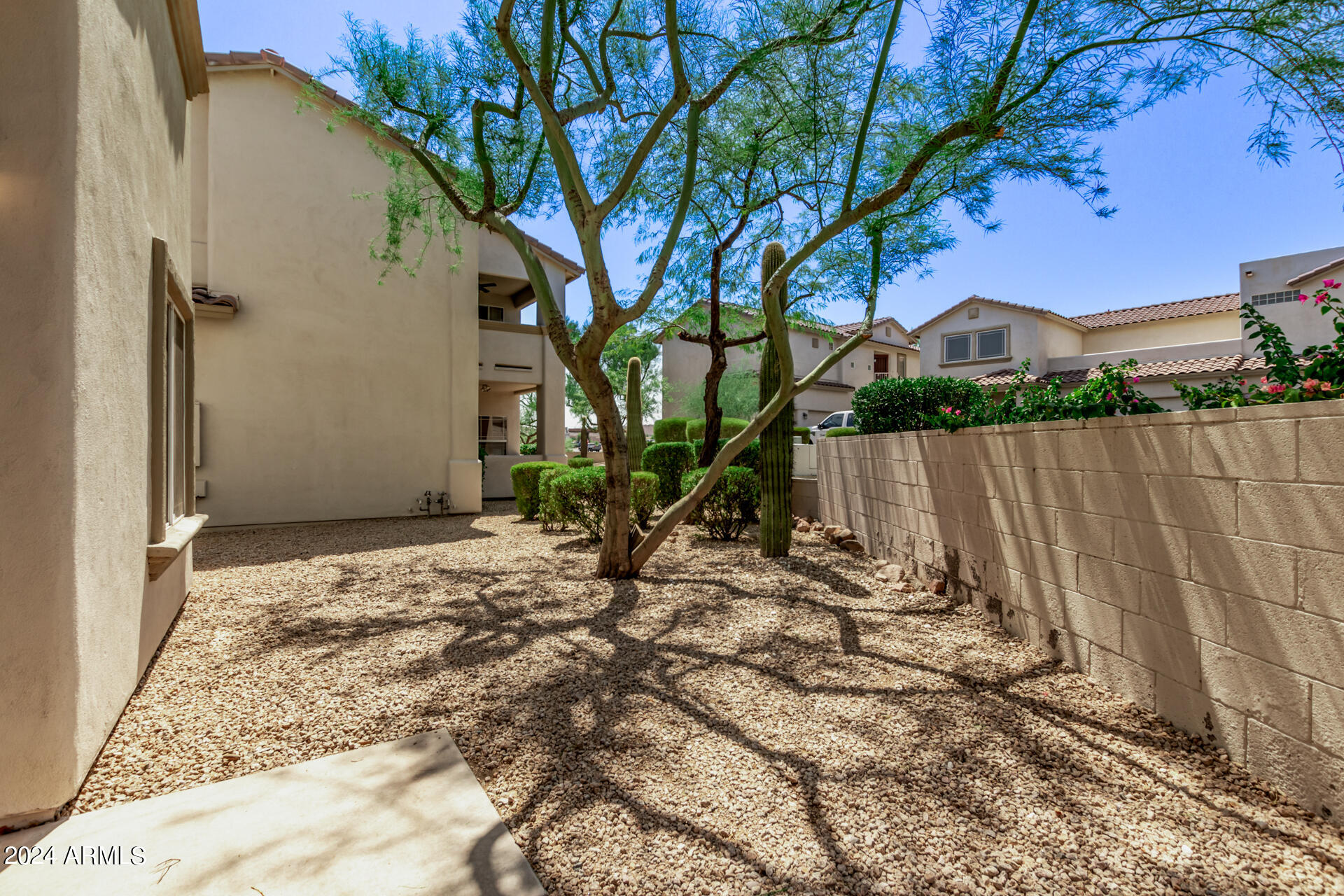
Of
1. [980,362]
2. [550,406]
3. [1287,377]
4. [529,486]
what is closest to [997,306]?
[980,362]

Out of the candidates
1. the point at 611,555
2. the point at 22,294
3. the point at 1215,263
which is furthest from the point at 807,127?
the point at 22,294

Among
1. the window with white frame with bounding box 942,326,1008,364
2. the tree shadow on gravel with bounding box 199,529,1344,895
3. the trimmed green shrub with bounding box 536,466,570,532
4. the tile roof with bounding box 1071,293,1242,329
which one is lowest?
the tree shadow on gravel with bounding box 199,529,1344,895

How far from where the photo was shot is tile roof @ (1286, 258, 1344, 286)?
15215 mm

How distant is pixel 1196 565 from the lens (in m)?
2.84

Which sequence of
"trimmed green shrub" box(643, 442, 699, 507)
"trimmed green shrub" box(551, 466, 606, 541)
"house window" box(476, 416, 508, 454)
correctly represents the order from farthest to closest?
"house window" box(476, 416, 508, 454), "trimmed green shrub" box(643, 442, 699, 507), "trimmed green shrub" box(551, 466, 606, 541)

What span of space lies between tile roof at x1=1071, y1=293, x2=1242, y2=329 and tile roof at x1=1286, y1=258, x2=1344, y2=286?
279 centimetres

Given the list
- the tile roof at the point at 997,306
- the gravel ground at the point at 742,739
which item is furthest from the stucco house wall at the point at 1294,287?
the gravel ground at the point at 742,739

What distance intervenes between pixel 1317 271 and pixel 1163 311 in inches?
291

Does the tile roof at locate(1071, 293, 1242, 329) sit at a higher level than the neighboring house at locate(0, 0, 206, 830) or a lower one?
higher

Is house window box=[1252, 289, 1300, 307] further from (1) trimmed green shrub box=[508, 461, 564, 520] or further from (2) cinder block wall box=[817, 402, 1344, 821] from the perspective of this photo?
(1) trimmed green shrub box=[508, 461, 564, 520]

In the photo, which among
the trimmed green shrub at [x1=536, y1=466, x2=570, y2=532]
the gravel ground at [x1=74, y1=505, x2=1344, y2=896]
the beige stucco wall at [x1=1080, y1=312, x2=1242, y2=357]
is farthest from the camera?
the beige stucco wall at [x1=1080, y1=312, x2=1242, y2=357]

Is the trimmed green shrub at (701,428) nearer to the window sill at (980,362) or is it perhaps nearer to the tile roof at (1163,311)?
the window sill at (980,362)

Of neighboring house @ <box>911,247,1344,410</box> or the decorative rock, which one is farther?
neighboring house @ <box>911,247,1344,410</box>

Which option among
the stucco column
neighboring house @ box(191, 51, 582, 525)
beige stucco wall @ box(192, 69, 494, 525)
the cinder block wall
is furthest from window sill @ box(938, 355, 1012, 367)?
the cinder block wall
